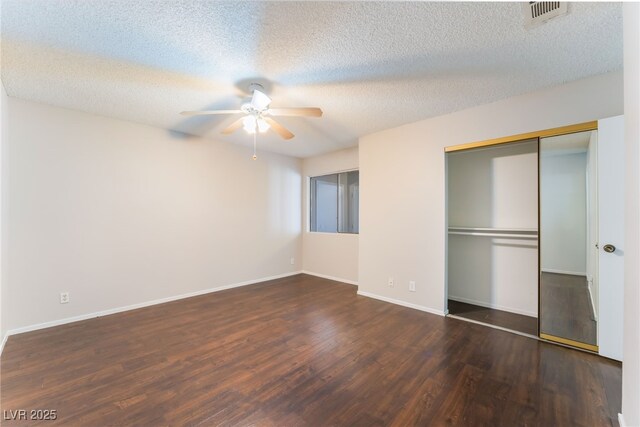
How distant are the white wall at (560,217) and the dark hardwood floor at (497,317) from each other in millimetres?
712

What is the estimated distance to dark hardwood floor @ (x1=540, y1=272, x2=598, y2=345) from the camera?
249 centimetres

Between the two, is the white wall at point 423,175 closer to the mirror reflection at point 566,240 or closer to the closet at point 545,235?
the closet at point 545,235

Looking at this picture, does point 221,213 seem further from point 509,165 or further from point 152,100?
point 509,165

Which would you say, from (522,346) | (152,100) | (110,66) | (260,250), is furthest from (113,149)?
(522,346)

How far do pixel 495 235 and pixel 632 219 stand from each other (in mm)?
2212

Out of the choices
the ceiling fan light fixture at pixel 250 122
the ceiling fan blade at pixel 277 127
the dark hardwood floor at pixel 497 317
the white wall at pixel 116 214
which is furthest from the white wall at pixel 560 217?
the white wall at pixel 116 214

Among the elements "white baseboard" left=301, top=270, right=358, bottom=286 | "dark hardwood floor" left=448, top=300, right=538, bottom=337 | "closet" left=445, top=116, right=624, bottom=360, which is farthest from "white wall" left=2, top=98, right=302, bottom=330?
"closet" left=445, top=116, right=624, bottom=360

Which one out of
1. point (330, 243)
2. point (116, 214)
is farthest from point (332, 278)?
point (116, 214)

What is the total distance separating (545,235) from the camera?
8.46 feet

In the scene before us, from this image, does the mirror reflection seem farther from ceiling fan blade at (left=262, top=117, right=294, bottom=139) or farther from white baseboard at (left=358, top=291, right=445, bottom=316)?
ceiling fan blade at (left=262, top=117, right=294, bottom=139)

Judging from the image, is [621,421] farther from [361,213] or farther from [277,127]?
[277,127]

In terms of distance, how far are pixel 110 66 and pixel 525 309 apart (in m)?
5.12

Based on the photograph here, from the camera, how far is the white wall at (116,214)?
2.74 m

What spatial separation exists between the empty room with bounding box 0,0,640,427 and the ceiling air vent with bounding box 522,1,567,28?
0.03ft
